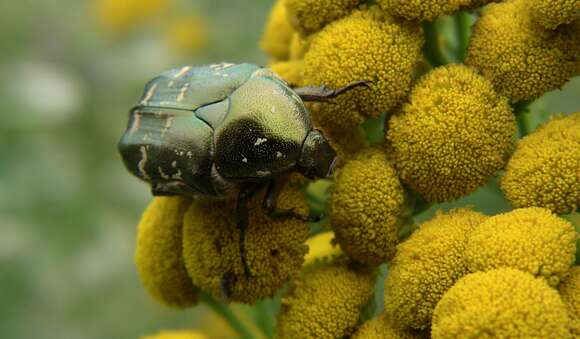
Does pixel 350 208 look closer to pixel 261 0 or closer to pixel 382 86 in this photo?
pixel 382 86

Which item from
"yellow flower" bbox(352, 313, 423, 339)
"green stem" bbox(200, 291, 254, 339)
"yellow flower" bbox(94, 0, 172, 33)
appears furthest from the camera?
"yellow flower" bbox(94, 0, 172, 33)

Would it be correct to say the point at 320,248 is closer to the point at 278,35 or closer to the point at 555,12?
the point at 278,35

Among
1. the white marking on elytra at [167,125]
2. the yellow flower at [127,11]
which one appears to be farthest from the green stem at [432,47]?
the yellow flower at [127,11]

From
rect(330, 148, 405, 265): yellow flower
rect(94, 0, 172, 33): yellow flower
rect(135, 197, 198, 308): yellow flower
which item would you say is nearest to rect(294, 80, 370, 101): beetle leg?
rect(330, 148, 405, 265): yellow flower

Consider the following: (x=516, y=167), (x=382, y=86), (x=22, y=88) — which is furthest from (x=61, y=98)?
(x=516, y=167)

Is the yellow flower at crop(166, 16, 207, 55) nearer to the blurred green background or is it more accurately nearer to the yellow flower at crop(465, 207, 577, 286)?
the blurred green background

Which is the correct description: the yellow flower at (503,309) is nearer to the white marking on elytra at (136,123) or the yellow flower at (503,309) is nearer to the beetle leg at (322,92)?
the beetle leg at (322,92)
